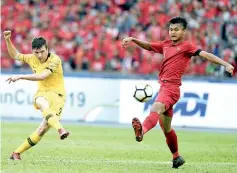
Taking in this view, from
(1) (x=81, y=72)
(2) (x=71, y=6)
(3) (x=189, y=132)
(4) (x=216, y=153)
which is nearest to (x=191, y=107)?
(3) (x=189, y=132)

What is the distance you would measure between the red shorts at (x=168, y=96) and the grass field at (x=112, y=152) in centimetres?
94

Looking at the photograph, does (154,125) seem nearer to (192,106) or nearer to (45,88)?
(45,88)

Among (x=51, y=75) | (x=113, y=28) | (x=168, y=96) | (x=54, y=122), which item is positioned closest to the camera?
(x=168, y=96)

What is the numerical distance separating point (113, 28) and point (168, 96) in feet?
44.4

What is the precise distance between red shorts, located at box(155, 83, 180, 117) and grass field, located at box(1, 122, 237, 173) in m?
0.94

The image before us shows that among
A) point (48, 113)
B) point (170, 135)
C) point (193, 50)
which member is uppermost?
point (193, 50)

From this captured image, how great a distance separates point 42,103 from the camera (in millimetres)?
10977

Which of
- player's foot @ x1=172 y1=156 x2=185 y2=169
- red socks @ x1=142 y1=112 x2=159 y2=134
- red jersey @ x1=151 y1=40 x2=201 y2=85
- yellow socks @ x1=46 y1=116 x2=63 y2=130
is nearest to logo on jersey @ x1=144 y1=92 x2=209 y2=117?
player's foot @ x1=172 y1=156 x2=185 y2=169

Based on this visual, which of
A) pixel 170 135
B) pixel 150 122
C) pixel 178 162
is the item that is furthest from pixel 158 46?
pixel 178 162

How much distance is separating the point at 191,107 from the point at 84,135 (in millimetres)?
4218

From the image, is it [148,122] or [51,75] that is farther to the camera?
[51,75]

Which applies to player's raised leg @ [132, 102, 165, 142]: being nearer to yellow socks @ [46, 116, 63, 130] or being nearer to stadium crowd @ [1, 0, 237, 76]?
yellow socks @ [46, 116, 63, 130]

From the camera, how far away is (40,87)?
1132cm

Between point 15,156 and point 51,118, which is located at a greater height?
point 51,118
